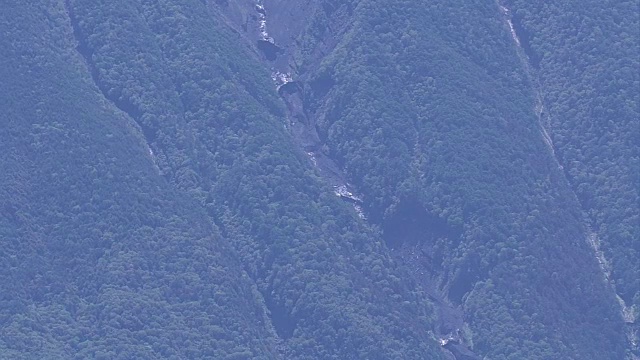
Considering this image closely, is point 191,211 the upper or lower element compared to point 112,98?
lower

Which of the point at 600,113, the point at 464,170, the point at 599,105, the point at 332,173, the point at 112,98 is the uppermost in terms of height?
the point at 599,105

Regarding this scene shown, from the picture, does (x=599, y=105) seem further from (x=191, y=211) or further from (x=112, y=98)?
(x=112, y=98)

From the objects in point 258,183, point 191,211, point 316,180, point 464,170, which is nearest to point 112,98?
point 191,211

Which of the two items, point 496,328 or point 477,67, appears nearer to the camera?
point 496,328

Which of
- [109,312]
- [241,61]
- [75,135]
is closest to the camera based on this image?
[109,312]

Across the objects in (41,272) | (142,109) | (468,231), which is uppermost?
(468,231)

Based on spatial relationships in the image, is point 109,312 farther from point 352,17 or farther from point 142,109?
point 352,17

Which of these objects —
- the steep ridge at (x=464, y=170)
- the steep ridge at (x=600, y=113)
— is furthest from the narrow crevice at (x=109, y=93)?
the steep ridge at (x=600, y=113)

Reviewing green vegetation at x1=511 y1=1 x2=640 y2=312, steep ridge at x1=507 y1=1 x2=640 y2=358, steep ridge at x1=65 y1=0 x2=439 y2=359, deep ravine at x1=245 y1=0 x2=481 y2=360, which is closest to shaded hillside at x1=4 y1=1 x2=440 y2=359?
steep ridge at x1=65 y1=0 x2=439 y2=359

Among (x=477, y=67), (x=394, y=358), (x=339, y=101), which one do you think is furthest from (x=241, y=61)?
(x=394, y=358)
